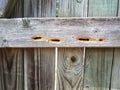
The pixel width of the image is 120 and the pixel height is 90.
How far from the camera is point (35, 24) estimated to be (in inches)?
35.2

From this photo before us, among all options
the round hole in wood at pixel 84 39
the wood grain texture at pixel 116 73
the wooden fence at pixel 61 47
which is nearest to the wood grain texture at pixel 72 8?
the wooden fence at pixel 61 47

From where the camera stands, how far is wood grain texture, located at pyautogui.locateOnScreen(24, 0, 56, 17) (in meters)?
0.97

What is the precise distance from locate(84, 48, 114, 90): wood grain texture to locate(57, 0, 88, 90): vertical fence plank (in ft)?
0.12

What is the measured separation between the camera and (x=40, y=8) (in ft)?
3.20

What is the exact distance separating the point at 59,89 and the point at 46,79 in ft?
0.30

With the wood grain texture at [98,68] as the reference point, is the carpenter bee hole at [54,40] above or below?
above

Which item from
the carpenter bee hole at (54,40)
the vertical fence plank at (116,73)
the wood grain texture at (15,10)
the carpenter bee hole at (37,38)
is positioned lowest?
the vertical fence plank at (116,73)

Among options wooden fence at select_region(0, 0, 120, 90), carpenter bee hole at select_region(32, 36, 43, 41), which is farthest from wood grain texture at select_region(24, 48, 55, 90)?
carpenter bee hole at select_region(32, 36, 43, 41)

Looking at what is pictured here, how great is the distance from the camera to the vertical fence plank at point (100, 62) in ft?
3.11

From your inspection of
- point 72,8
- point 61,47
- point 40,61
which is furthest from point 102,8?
point 40,61

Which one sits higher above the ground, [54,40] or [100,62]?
[54,40]

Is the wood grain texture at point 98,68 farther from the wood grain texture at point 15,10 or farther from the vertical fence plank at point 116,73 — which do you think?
the wood grain texture at point 15,10

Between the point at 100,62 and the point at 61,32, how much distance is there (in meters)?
0.28

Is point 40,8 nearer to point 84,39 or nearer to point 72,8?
point 72,8
